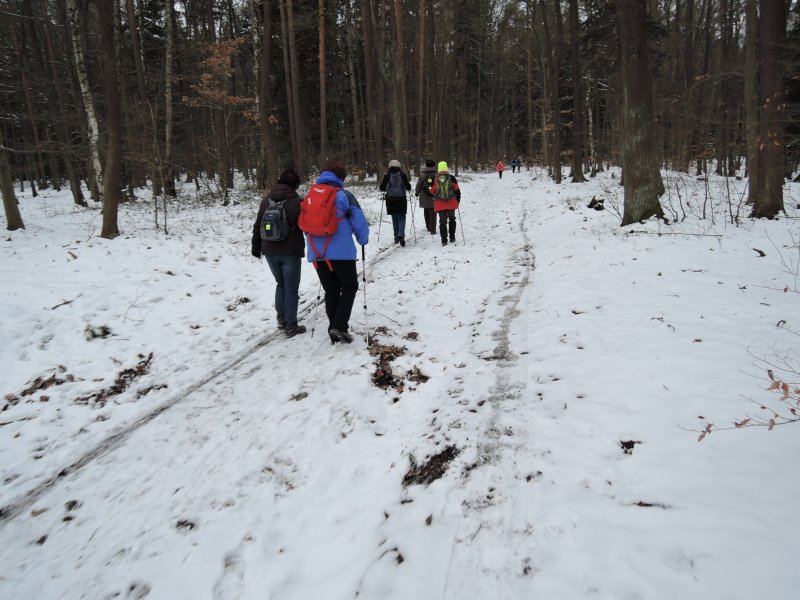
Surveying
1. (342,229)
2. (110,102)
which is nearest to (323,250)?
(342,229)

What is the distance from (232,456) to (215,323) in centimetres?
364

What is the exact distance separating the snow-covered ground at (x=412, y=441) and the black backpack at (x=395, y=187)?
4283 millimetres

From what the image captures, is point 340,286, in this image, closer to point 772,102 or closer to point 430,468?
point 430,468

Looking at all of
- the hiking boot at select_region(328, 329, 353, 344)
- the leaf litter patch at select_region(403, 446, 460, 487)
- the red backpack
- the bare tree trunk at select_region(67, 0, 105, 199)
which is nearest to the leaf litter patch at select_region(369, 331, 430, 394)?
the hiking boot at select_region(328, 329, 353, 344)

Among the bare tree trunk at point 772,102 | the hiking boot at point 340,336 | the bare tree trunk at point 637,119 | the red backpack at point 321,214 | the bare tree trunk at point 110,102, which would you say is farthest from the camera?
the bare tree trunk at point 110,102

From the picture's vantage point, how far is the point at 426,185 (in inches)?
455

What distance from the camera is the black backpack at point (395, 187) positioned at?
36.6 ft

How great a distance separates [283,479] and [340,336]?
2.49 m

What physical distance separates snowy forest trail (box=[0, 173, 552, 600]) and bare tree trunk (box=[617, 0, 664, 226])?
7.34m

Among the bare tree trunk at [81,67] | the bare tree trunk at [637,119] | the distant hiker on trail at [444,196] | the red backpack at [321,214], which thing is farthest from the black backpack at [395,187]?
the bare tree trunk at [81,67]

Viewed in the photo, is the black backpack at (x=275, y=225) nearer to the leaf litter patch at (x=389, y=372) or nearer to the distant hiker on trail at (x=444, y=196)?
the leaf litter patch at (x=389, y=372)

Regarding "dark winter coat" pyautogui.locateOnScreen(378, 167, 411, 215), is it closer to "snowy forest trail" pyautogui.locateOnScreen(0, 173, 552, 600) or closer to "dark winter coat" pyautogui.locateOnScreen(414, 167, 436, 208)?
"dark winter coat" pyautogui.locateOnScreen(414, 167, 436, 208)

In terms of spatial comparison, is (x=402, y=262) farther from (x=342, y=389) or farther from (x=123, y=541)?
(x=123, y=541)

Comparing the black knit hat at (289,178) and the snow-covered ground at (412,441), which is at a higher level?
the black knit hat at (289,178)
